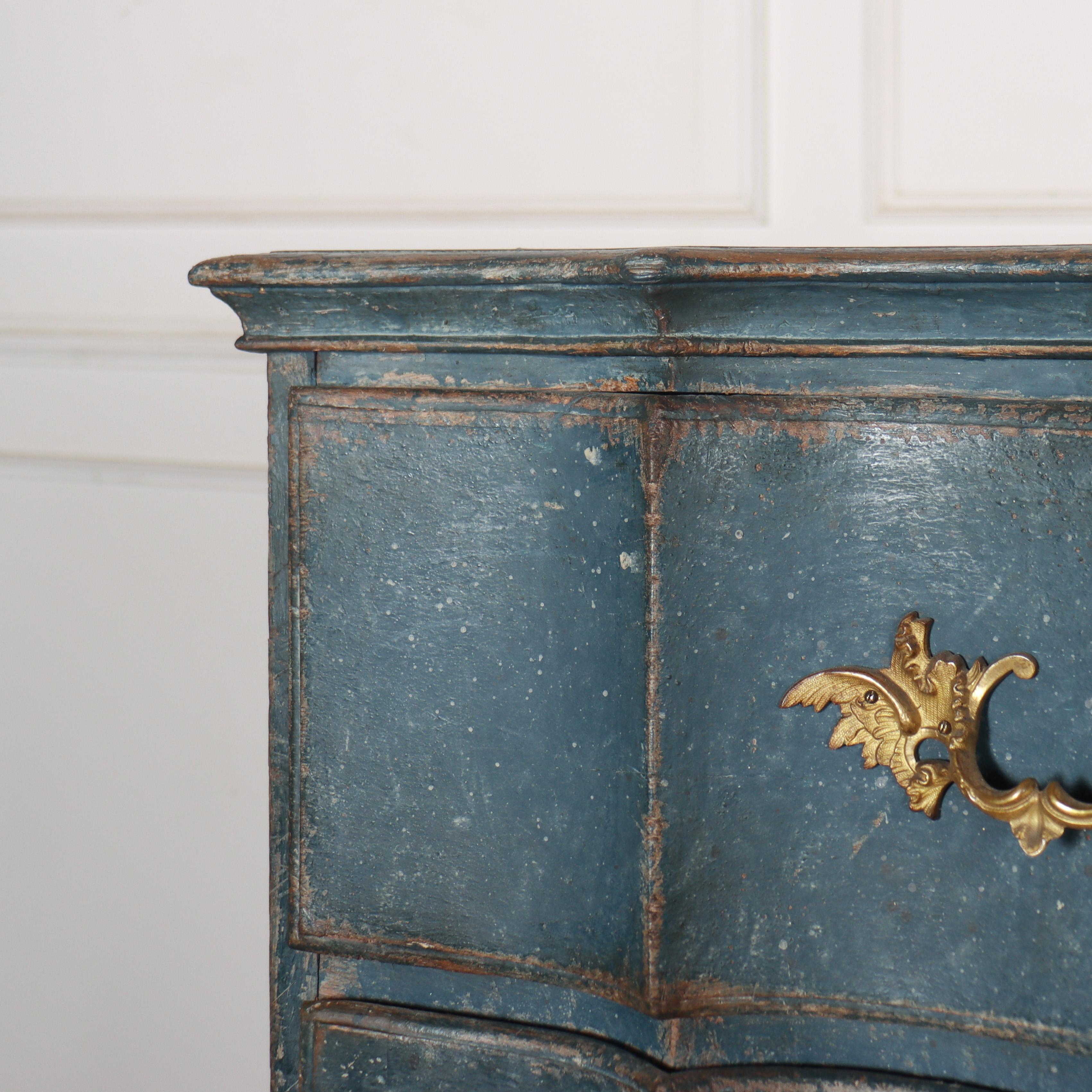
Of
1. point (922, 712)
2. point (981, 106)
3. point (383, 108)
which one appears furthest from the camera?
point (383, 108)

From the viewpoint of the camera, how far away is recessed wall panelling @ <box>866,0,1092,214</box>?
3.04 feet

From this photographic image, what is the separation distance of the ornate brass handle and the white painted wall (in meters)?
0.62

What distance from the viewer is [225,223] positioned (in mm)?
1120

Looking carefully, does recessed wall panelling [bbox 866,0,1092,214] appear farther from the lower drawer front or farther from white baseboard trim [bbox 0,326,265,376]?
the lower drawer front

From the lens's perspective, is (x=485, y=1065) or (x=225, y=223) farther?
(x=225, y=223)

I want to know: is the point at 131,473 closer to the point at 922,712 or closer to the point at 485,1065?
the point at 485,1065

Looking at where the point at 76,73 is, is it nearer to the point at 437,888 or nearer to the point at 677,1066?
the point at 437,888

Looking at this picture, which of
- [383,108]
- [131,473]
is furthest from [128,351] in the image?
[383,108]

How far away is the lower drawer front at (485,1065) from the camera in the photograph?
0.51m

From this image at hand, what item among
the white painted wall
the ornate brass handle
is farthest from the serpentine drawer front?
the white painted wall

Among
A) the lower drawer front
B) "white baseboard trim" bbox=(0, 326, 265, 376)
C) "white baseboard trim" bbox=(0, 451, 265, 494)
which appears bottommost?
the lower drawer front

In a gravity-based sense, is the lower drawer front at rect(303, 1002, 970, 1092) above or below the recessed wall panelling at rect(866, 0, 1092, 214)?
below

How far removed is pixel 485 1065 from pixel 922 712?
0.29 meters

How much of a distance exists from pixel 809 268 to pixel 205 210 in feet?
2.77
